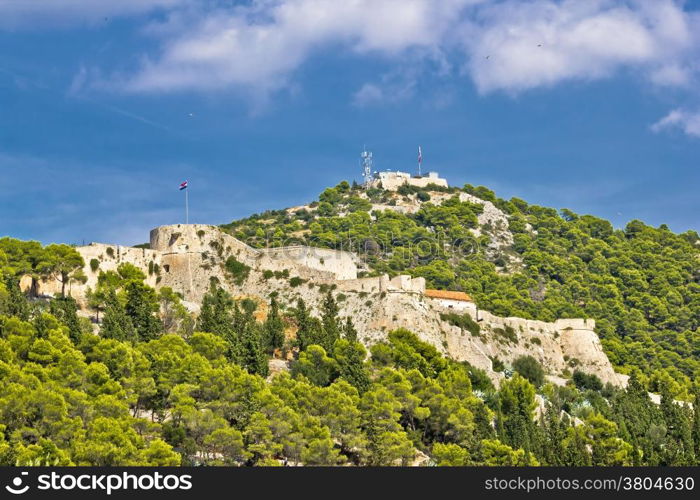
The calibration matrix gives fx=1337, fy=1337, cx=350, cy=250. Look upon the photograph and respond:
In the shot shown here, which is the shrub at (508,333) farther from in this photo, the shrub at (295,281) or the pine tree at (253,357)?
the pine tree at (253,357)

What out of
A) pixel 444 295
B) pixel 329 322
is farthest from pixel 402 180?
pixel 329 322

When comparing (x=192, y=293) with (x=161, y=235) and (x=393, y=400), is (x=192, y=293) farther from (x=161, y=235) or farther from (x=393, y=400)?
(x=393, y=400)

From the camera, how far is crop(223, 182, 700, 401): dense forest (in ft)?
327

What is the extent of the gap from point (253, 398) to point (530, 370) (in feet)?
89.8

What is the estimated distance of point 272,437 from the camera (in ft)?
171

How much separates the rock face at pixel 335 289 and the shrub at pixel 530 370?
0.72 metres

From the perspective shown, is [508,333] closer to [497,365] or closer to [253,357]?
[497,365]

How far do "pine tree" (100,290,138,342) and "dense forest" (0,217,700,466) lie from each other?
91mm

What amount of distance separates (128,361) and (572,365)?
35037 mm

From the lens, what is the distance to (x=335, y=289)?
76875 mm

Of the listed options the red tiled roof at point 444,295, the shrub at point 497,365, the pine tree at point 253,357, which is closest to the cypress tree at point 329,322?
the pine tree at point 253,357

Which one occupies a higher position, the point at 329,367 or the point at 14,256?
the point at 14,256
